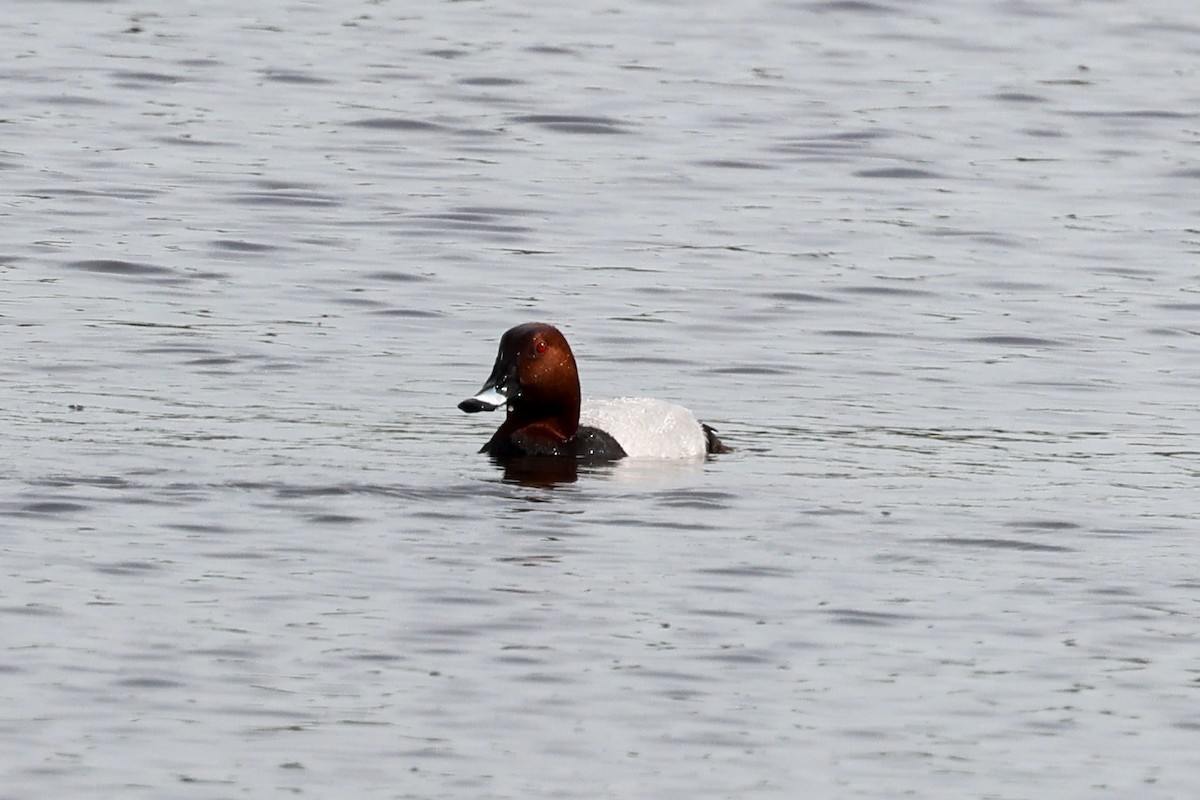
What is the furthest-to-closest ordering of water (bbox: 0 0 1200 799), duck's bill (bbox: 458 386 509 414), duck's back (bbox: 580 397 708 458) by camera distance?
duck's back (bbox: 580 397 708 458)
duck's bill (bbox: 458 386 509 414)
water (bbox: 0 0 1200 799)

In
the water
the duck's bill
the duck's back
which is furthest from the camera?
the duck's back

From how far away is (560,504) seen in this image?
1151cm

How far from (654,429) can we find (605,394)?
1929mm

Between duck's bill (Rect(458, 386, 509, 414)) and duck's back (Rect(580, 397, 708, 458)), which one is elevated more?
duck's bill (Rect(458, 386, 509, 414))

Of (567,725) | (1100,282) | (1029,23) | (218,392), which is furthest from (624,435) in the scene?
(1029,23)

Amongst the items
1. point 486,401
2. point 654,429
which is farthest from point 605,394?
point 486,401

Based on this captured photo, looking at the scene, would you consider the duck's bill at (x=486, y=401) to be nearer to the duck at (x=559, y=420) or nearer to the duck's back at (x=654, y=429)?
the duck at (x=559, y=420)

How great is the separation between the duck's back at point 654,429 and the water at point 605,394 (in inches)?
9.2

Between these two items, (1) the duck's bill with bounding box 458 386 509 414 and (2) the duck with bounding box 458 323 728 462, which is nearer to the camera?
(1) the duck's bill with bounding box 458 386 509 414

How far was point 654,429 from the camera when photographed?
495 inches

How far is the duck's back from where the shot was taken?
12547 mm

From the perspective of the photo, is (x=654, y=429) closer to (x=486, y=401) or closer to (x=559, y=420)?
(x=559, y=420)

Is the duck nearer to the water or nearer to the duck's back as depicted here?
the duck's back

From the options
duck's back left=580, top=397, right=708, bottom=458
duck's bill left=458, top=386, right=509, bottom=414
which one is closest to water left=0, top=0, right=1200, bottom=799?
duck's back left=580, top=397, right=708, bottom=458
